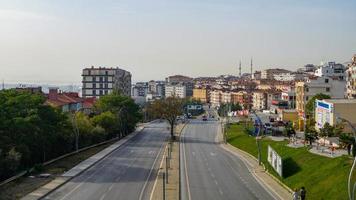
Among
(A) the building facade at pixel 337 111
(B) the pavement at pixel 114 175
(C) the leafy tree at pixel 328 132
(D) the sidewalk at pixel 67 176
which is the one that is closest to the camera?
(D) the sidewalk at pixel 67 176

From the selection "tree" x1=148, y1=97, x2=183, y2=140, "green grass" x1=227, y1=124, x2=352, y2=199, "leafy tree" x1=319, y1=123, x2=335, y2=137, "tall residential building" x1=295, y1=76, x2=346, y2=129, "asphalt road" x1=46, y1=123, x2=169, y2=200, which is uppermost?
"tall residential building" x1=295, y1=76, x2=346, y2=129

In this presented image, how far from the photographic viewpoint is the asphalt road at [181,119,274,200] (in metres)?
46.8

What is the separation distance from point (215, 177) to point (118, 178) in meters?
9.72

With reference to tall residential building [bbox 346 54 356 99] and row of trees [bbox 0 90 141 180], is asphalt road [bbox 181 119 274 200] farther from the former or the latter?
tall residential building [bbox 346 54 356 99]

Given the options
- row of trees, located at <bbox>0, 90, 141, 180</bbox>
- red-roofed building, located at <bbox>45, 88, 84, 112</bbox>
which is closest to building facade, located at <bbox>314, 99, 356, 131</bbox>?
row of trees, located at <bbox>0, 90, 141, 180</bbox>

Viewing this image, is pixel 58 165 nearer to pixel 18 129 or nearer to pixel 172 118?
pixel 18 129

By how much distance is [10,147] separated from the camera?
58.2m

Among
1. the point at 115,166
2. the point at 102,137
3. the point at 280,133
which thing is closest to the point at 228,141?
the point at 280,133

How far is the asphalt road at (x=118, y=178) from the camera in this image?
46.8 meters

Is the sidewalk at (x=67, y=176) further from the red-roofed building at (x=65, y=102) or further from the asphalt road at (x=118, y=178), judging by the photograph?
the red-roofed building at (x=65, y=102)

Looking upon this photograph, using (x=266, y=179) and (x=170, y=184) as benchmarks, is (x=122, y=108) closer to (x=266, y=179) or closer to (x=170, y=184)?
(x=266, y=179)

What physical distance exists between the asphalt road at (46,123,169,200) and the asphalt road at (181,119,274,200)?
Result: 3692mm

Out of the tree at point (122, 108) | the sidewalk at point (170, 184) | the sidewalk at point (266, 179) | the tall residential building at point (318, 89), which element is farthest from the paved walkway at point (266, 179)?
the tall residential building at point (318, 89)

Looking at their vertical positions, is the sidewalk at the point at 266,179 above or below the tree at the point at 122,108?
below
